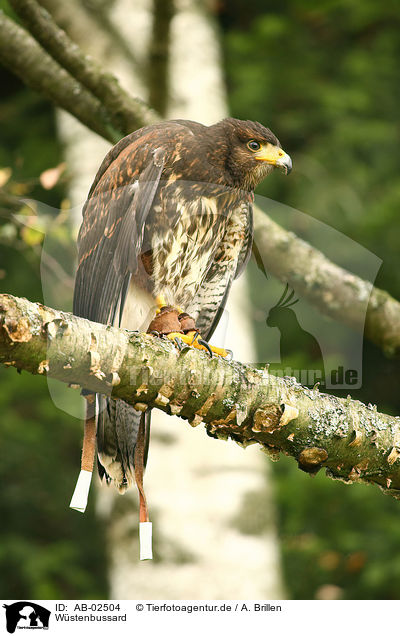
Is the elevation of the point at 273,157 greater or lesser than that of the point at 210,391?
greater

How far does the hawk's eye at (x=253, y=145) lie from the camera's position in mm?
2112

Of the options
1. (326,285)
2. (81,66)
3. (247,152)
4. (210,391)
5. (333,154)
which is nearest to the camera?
(210,391)

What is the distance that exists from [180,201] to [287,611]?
128 cm

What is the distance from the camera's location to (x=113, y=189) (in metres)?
2.12

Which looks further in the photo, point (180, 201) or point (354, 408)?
point (180, 201)

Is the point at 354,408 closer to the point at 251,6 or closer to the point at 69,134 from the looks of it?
the point at 69,134

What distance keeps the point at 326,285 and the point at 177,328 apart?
3.11 feet

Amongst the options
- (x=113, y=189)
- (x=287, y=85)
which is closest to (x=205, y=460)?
(x=113, y=189)

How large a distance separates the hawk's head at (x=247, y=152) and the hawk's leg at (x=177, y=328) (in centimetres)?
42

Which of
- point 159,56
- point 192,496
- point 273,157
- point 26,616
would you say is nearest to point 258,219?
point 273,157

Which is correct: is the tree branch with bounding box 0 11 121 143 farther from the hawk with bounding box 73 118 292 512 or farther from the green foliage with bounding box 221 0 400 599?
the green foliage with bounding box 221 0 400 599

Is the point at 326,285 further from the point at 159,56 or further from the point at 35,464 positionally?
the point at 35,464

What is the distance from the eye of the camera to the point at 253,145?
2117 mm

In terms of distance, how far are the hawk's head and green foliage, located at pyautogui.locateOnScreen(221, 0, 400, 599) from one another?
1831 millimetres
